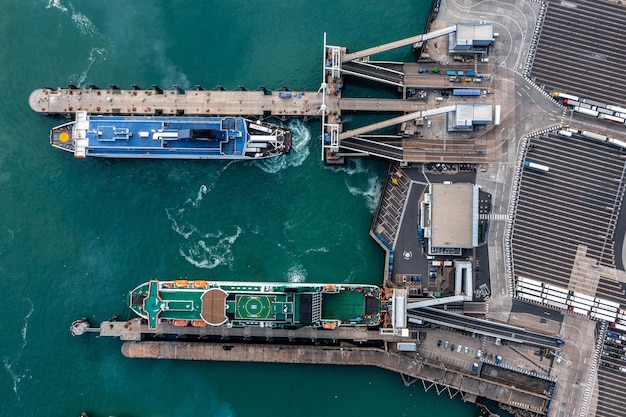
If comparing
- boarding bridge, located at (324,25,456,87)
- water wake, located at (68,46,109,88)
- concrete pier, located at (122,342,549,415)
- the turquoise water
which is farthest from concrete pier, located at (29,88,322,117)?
concrete pier, located at (122,342,549,415)

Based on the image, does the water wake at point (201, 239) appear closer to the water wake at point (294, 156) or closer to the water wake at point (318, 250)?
the water wake at point (294, 156)

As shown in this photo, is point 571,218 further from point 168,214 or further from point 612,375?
point 168,214

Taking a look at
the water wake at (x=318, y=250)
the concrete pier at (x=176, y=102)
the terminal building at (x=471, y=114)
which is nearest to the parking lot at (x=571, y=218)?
the terminal building at (x=471, y=114)

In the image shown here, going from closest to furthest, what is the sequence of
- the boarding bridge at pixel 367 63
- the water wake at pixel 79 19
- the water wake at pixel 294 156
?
the boarding bridge at pixel 367 63, the water wake at pixel 294 156, the water wake at pixel 79 19

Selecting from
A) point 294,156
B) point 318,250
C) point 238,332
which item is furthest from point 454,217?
point 238,332

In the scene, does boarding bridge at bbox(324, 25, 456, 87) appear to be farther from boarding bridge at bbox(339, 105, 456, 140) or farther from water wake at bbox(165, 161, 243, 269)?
water wake at bbox(165, 161, 243, 269)
